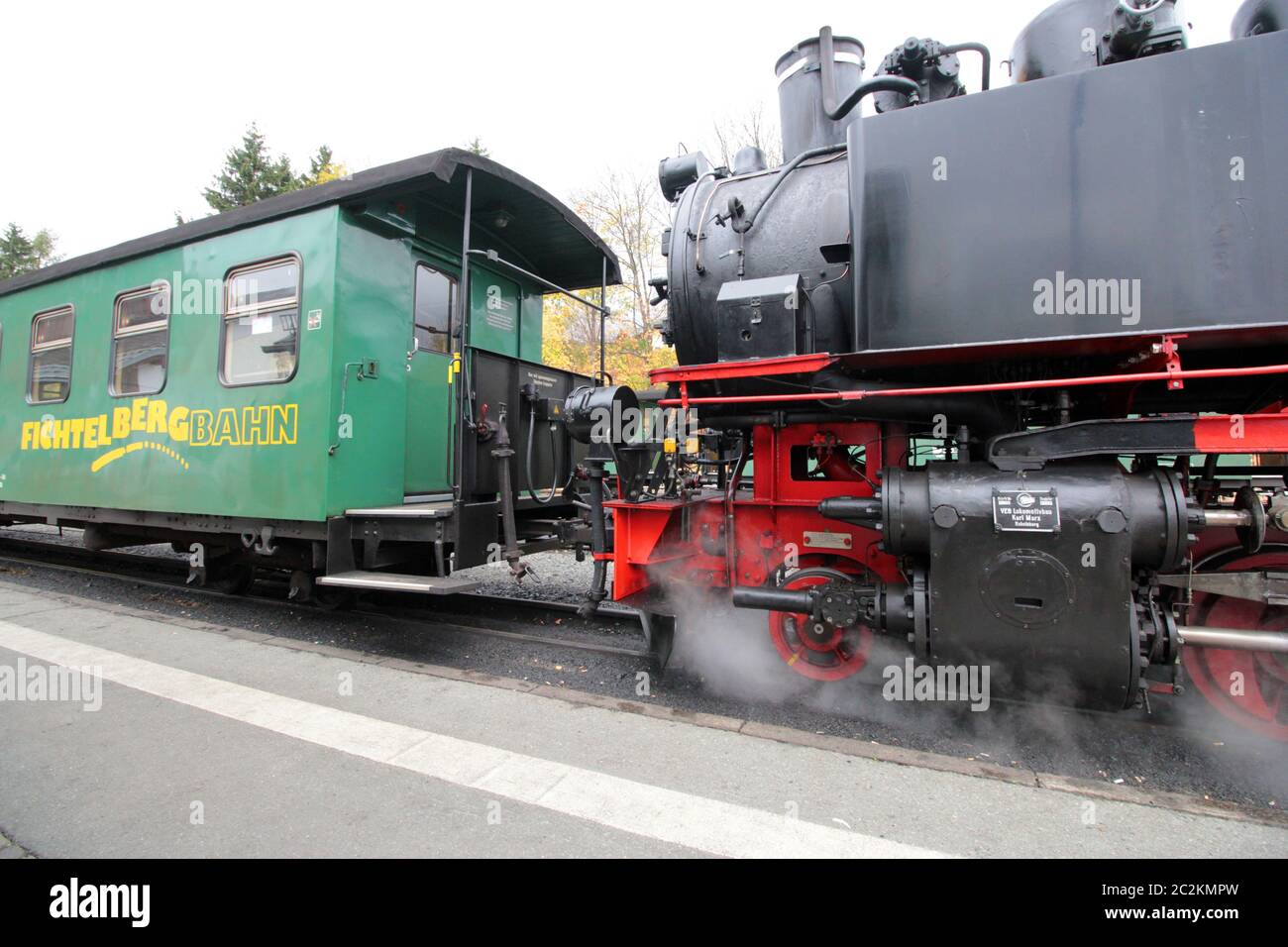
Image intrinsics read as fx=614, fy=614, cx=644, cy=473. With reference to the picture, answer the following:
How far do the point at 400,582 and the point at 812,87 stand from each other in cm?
403

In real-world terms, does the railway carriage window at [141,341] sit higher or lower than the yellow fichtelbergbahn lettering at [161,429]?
higher

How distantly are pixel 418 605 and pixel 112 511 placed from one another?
3.20 metres

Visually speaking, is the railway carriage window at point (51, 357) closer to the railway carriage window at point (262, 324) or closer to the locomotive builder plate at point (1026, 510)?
the railway carriage window at point (262, 324)

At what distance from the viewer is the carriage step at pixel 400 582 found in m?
3.92

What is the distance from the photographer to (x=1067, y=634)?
8.20 ft

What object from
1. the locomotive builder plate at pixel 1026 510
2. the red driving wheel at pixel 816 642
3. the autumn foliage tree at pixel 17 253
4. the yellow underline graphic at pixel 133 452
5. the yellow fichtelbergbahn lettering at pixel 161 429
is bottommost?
the red driving wheel at pixel 816 642

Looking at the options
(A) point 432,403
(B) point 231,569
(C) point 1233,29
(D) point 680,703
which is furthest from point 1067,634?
(B) point 231,569

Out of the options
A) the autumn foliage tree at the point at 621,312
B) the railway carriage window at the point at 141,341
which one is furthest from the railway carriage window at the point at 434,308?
the autumn foliage tree at the point at 621,312

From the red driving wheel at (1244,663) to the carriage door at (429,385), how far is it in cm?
514

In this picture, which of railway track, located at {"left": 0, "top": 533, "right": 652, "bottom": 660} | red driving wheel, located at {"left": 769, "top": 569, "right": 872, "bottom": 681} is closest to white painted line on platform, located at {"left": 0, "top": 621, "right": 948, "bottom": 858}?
red driving wheel, located at {"left": 769, "top": 569, "right": 872, "bottom": 681}

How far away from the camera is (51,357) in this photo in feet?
22.3

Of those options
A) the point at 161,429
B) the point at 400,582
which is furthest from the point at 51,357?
the point at 400,582

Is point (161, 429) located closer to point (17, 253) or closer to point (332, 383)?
point (332, 383)

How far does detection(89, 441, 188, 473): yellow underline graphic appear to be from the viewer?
17.6 ft
